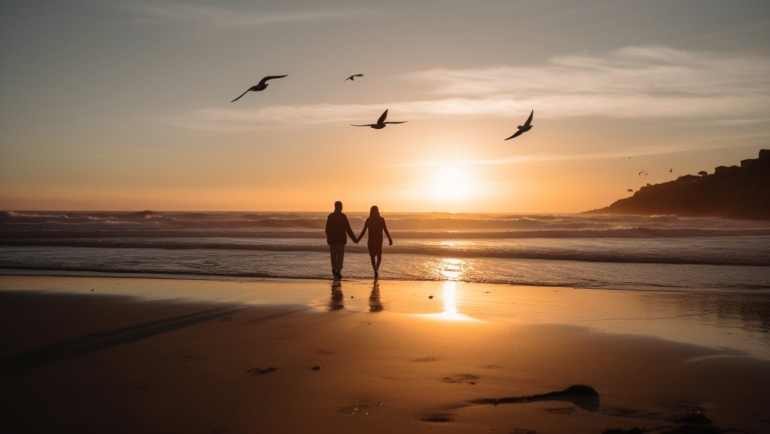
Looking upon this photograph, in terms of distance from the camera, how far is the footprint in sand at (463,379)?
566 cm

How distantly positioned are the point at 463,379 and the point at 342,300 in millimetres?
5715

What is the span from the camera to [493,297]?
11.9 m

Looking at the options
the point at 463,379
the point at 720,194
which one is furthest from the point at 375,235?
the point at 720,194

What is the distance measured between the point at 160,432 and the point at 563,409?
10.4 ft

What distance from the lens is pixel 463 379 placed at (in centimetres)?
A: 576

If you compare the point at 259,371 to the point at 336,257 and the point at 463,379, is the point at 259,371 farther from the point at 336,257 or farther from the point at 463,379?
the point at 336,257

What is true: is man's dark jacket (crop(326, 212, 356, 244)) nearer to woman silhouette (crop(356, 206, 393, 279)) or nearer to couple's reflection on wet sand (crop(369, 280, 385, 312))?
woman silhouette (crop(356, 206, 393, 279))

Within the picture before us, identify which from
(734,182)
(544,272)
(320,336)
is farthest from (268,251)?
(734,182)

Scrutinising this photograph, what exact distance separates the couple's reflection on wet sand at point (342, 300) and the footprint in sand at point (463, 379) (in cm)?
424

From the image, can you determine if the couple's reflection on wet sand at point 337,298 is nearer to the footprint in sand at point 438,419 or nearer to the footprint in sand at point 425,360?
the footprint in sand at point 425,360

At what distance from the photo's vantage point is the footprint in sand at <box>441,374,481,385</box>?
5656 mm

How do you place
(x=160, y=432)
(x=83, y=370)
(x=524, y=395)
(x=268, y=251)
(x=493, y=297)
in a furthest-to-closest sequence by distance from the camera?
(x=268, y=251)
(x=493, y=297)
(x=83, y=370)
(x=524, y=395)
(x=160, y=432)

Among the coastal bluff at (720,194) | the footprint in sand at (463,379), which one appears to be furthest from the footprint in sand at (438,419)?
the coastal bluff at (720,194)

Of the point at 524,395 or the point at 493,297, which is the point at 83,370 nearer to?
the point at 524,395
